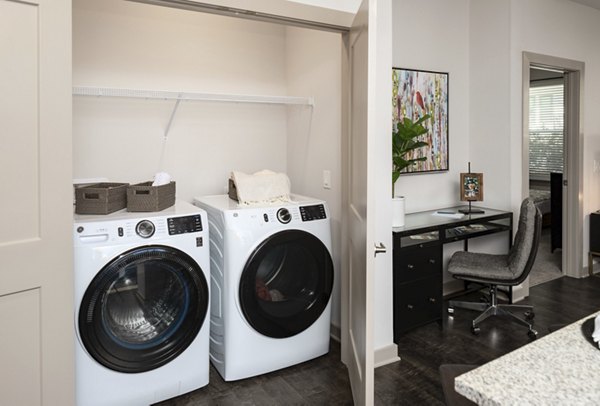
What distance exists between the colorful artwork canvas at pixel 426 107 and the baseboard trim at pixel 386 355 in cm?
153

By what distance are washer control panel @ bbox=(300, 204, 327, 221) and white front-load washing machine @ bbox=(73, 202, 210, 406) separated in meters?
0.61

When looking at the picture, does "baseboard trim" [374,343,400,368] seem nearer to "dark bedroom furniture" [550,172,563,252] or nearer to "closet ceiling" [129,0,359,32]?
"closet ceiling" [129,0,359,32]

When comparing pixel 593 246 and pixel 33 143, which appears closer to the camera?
pixel 33 143

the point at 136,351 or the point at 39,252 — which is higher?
the point at 39,252

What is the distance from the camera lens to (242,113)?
345 cm

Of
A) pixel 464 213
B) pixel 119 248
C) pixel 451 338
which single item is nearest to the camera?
pixel 119 248

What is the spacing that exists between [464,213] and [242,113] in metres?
1.98

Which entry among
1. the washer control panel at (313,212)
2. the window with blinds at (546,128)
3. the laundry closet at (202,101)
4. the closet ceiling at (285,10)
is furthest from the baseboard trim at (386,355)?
the window with blinds at (546,128)

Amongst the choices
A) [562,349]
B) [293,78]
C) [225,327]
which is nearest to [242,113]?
[293,78]

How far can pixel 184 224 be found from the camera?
240cm

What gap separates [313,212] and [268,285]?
52 centimetres

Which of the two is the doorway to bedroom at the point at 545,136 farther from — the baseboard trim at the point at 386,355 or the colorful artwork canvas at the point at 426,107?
the baseboard trim at the point at 386,355

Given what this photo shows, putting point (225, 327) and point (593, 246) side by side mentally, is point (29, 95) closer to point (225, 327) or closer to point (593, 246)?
point (225, 327)

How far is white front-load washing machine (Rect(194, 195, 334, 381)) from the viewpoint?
8.35 feet
